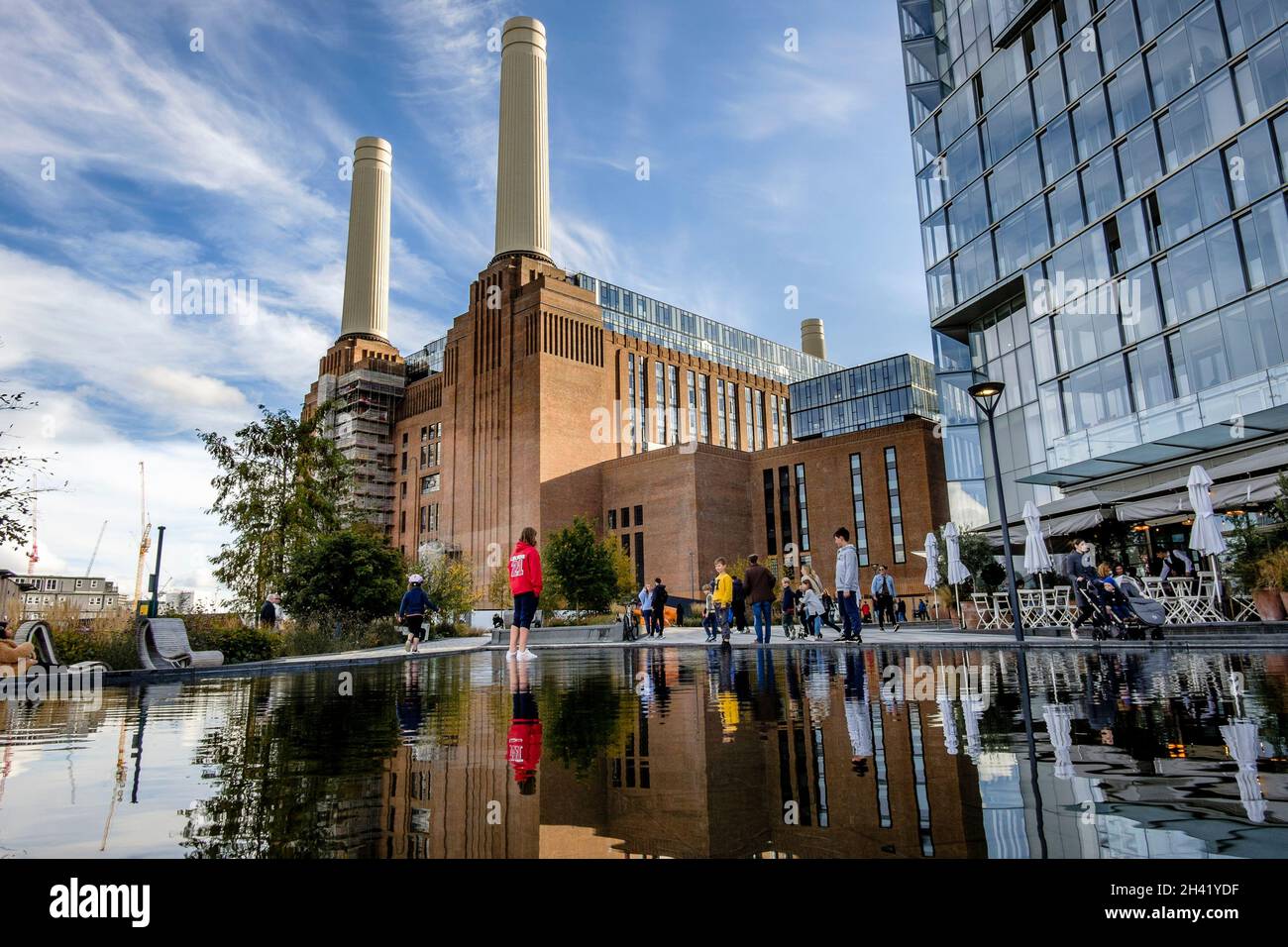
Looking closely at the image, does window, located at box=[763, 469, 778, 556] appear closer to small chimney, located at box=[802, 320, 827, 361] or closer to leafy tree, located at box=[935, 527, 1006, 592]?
leafy tree, located at box=[935, 527, 1006, 592]

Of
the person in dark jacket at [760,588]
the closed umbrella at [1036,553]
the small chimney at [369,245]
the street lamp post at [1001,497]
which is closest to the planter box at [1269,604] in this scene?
the street lamp post at [1001,497]

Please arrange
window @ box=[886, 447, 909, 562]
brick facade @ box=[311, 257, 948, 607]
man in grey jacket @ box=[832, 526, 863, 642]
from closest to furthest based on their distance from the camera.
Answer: man in grey jacket @ box=[832, 526, 863, 642] < window @ box=[886, 447, 909, 562] < brick facade @ box=[311, 257, 948, 607]

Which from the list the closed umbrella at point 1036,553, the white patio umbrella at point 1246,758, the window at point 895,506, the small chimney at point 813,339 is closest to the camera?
the white patio umbrella at point 1246,758

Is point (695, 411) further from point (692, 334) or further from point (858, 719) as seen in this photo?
point (858, 719)

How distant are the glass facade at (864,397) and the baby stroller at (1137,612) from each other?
2241 inches

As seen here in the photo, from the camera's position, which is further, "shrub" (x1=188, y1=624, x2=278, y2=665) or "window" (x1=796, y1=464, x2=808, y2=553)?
"window" (x1=796, y1=464, x2=808, y2=553)

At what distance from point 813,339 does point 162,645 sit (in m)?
127

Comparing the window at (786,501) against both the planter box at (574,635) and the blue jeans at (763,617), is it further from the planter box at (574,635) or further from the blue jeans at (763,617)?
the blue jeans at (763,617)

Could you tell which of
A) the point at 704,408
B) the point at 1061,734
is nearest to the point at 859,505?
the point at 704,408

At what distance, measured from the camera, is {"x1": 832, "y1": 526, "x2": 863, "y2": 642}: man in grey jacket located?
41.8 feet

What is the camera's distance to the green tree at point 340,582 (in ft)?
75.2

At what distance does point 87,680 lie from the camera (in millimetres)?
9633

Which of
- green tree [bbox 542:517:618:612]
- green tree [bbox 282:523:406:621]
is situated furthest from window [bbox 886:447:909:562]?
green tree [bbox 282:523:406:621]

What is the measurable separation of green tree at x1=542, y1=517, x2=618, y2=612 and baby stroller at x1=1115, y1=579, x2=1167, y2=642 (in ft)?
100
